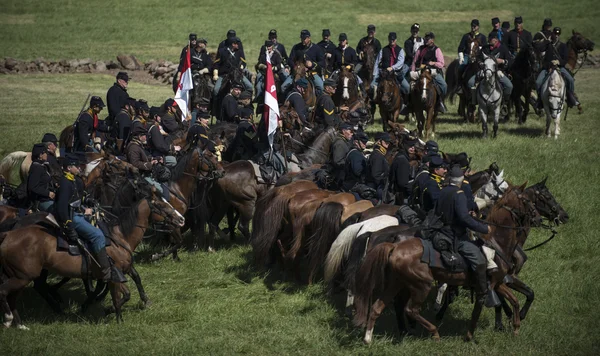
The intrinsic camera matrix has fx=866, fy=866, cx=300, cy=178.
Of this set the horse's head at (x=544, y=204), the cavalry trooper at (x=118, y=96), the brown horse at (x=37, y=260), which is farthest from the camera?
the cavalry trooper at (x=118, y=96)

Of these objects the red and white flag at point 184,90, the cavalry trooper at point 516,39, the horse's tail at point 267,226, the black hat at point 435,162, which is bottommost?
the horse's tail at point 267,226

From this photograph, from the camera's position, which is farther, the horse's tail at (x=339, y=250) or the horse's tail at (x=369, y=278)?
the horse's tail at (x=339, y=250)

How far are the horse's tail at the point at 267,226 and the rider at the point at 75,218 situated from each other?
3.77m

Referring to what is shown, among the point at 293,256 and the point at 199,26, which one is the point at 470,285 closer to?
the point at 293,256

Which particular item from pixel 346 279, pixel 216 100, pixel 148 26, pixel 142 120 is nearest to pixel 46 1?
pixel 148 26

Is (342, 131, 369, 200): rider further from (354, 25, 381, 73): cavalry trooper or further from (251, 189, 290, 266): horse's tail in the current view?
(354, 25, 381, 73): cavalry trooper

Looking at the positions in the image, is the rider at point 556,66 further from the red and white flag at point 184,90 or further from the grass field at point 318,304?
the red and white flag at point 184,90

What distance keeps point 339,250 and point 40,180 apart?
6.10 m

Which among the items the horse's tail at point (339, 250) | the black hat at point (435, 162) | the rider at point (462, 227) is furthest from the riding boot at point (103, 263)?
the black hat at point (435, 162)

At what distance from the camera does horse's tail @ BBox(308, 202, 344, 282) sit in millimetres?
17312

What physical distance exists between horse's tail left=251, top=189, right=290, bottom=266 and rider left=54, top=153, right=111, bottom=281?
12.4ft

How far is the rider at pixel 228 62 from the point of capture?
→ 29672 millimetres

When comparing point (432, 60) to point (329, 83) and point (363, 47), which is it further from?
point (329, 83)

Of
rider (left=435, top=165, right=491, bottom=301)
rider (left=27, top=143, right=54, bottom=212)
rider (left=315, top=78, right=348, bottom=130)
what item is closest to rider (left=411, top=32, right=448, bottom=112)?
rider (left=315, top=78, right=348, bottom=130)
